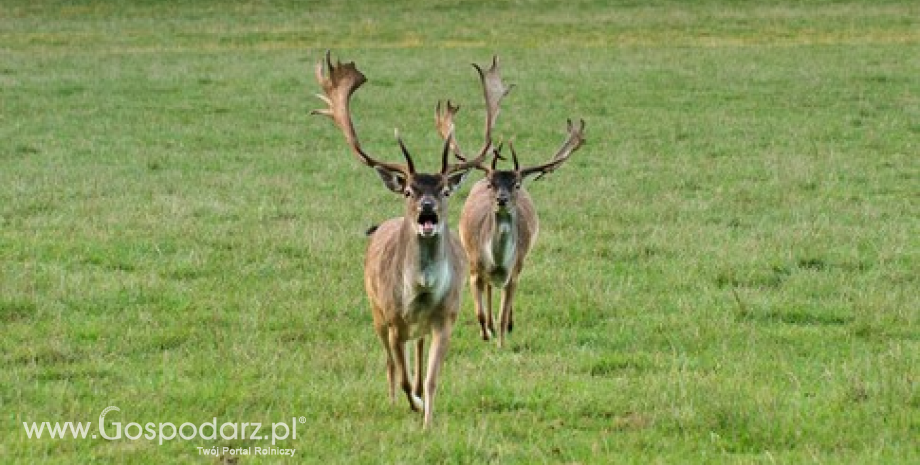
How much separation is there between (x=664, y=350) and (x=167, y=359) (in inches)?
121

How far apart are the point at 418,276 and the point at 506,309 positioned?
2456 mm

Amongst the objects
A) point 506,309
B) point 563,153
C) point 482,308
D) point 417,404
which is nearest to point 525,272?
point 563,153

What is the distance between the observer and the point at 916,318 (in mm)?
11039

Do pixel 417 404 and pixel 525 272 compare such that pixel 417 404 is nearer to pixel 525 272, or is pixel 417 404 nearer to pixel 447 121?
pixel 447 121

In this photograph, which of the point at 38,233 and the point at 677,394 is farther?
the point at 38,233

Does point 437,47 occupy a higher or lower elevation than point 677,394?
lower

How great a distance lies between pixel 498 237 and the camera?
11070mm

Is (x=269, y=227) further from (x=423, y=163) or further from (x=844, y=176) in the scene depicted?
(x=844, y=176)

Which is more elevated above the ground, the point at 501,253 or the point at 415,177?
the point at 415,177

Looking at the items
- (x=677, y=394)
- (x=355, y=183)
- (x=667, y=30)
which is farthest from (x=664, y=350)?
(x=667, y=30)

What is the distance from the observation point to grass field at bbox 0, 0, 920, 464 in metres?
8.27

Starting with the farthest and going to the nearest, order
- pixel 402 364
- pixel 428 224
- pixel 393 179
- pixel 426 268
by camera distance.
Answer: pixel 393 179
pixel 402 364
pixel 426 268
pixel 428 224

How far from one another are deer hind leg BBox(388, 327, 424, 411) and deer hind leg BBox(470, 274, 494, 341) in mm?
2097

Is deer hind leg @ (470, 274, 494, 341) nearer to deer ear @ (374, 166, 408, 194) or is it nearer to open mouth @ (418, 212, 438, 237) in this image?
deer ear @ (374, 166, 408, 194)
